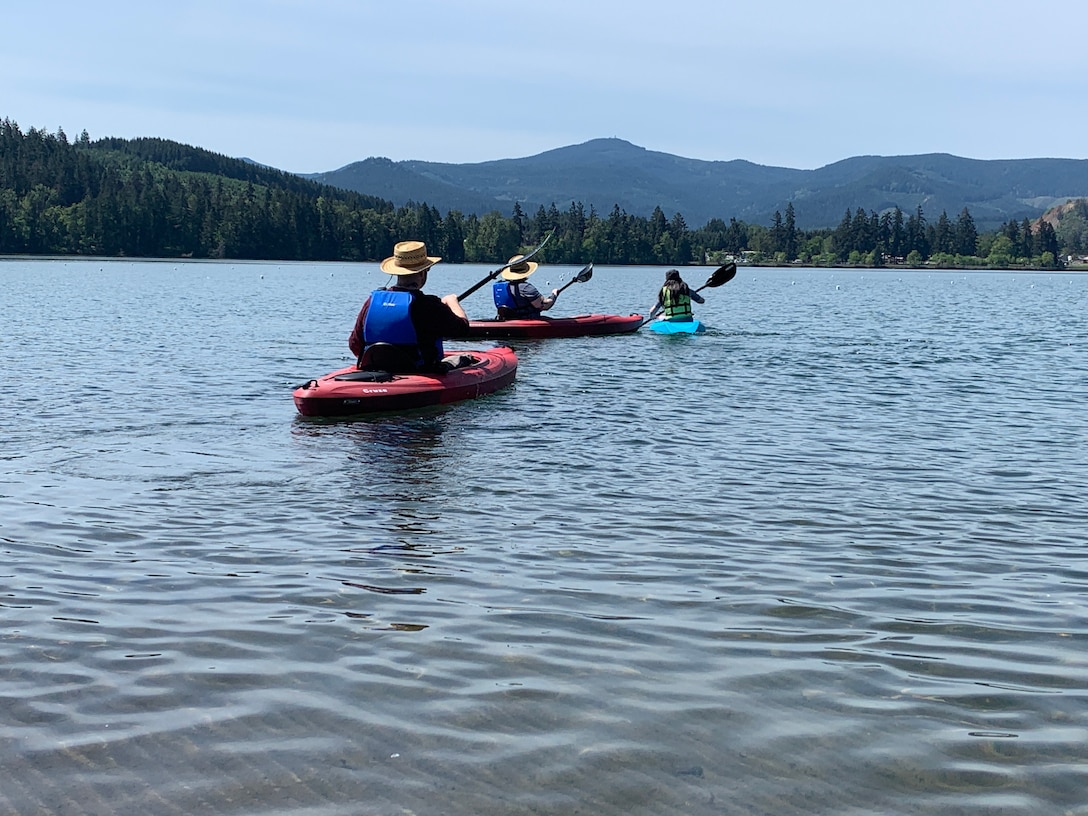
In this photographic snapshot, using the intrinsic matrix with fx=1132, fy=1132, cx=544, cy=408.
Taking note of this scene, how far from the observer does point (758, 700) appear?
215 inches

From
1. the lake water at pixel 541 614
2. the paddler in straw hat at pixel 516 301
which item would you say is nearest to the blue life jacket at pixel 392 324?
the lake water at pixel 541 614

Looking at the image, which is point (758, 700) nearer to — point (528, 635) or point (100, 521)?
point (528, 635)

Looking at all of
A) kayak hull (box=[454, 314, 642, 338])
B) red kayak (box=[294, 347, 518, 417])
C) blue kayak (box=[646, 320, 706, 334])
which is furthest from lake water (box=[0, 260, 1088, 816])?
blue kayak (box=[646, 320, 706, 334])

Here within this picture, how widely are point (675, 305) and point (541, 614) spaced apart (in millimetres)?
24561

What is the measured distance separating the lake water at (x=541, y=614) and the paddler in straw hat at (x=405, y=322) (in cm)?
113

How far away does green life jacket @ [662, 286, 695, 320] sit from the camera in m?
30.7

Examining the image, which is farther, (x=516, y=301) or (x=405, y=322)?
(x=516, y=301)

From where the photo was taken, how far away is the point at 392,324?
16016mm

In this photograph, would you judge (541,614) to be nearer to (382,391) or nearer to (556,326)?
(382,391)

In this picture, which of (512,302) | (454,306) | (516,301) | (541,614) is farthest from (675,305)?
(541,614)

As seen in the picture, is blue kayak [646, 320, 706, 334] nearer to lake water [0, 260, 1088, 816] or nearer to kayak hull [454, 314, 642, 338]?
kayak hull [454, 314, 642, 338]

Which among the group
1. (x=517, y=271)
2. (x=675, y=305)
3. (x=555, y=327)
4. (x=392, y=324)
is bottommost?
(x=555, y=327)

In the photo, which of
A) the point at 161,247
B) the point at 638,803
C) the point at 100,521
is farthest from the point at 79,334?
the point at 161,247

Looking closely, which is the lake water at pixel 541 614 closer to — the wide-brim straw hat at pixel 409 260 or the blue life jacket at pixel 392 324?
the blue life jacket at pixel 392 324
